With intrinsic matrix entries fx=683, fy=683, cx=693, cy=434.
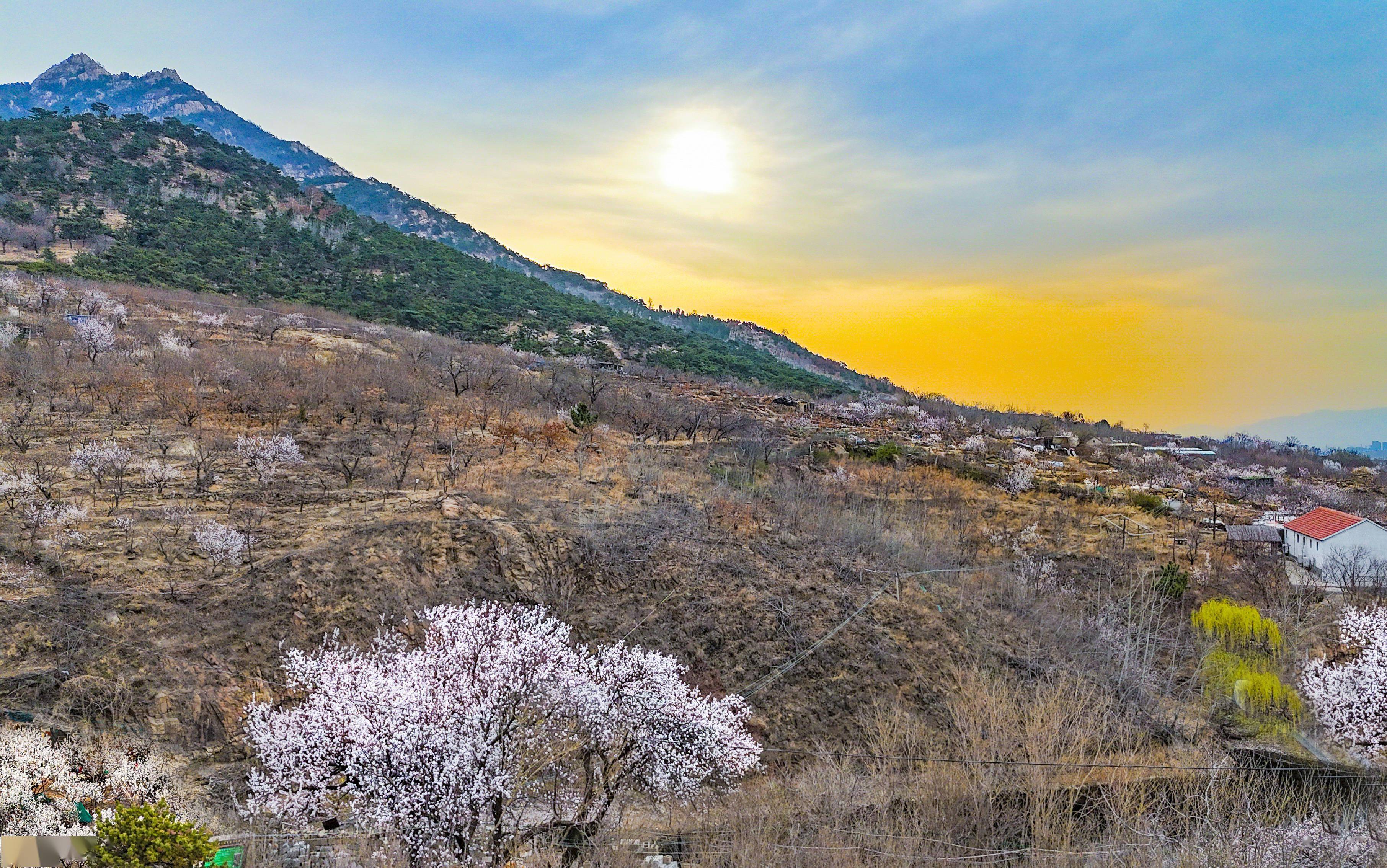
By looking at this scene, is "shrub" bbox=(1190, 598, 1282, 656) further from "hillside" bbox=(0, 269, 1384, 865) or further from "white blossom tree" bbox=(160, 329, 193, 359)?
"white blossom tree" bbox=(160, 329, 193, 359)

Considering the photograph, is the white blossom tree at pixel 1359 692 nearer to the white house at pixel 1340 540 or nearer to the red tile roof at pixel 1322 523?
the white house at pixel 1340 540

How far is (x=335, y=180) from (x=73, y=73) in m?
74.5

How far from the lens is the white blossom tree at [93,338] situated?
23.4 meters

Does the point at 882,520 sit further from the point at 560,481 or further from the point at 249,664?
the point at 249,664

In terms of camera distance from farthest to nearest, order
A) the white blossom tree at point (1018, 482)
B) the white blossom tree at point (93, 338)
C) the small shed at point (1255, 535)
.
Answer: the white blossom tree at point (1018, 482) → the small shed at point (1255, 535) → the white blossom tree at point (93, 338)

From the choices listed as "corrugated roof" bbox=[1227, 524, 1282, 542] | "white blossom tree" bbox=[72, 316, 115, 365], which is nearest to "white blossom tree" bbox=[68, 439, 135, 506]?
"white blossom tree" bbox=[72, 316, 115, 365]

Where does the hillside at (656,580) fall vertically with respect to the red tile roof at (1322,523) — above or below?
below

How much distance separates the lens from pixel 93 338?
23578 millimetres

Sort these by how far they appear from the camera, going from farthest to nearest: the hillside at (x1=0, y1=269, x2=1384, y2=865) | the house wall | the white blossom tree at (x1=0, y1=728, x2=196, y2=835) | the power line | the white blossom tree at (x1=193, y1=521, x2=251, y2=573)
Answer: the house wall → the white blossom tree at (x1=193, y1=521, x2=251, y2=573) → the power line → the hillside at (x1=0, y1=269, x2=1384, y2=865) → the white blossom tree at (x1=0, y1=728, x2=196, y2=835)

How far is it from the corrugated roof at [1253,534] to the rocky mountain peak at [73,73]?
7710 inches

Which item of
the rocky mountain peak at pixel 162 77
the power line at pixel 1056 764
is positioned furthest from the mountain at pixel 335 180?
the power line at pixel 1056 764

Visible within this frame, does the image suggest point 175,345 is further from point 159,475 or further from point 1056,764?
point 1056,764

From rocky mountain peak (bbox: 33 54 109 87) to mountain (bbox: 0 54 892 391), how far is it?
0.60 ft

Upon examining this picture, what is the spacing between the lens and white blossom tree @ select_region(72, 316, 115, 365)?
76.7 ft
